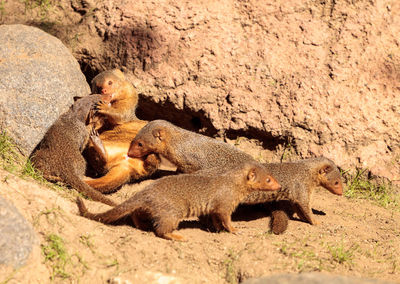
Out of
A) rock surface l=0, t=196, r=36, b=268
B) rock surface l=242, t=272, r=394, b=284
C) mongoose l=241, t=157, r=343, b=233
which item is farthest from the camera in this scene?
mongoose l=241, t=157, r=343, b=233

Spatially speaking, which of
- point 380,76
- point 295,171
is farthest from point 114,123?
point 380,76

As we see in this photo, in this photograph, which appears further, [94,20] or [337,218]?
[94,20]

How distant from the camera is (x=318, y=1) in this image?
685 cm

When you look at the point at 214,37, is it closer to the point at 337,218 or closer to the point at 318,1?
the point at 318,1

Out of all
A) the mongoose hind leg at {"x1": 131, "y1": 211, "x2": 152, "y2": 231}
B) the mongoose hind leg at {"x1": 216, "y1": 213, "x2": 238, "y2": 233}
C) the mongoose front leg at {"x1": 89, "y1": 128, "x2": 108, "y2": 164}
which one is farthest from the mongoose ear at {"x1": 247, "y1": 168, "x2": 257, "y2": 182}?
the mongoose front leg at {"x1": 89, "y1": 128, "x2": 108, "y2": 164}

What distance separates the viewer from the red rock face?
638 cm

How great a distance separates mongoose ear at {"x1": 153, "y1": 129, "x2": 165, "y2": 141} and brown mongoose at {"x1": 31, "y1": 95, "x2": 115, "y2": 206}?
0.80 m

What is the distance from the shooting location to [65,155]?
5.21m

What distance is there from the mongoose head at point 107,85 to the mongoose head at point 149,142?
0.69 m

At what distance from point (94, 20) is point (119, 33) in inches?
18.1

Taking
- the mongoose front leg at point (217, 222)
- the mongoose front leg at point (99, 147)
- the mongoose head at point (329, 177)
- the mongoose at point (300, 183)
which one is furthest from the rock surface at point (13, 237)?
the mongoose head at point (329, 177)

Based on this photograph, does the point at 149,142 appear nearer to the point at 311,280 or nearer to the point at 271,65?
the point at 271,65

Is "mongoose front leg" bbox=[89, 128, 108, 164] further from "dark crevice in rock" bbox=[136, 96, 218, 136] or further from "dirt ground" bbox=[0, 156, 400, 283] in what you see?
"dark crevice in rock" bbox=[136, 96, 218, 136]

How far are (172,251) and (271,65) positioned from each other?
3.22 meters
